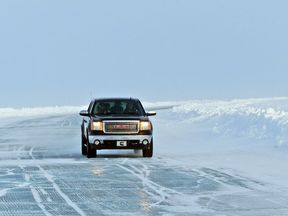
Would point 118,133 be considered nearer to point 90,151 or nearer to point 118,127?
point 118,127

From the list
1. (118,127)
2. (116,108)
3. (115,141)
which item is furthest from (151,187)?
(116,108)

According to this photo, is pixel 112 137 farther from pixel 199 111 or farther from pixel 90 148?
pixel 199 111

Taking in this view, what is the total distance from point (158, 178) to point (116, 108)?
7.18 m

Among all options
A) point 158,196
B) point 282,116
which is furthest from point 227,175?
point 282,116

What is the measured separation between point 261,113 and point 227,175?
55.4 ft

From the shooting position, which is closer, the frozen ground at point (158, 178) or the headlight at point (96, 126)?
the frozen ground at point (158, 178)

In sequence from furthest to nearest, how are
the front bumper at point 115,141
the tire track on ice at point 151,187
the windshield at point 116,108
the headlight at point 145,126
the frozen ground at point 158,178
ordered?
the windshield at point 116,108, the headlight at point 145,126, the front bumper at point 115,141, the tire track on ice at point 151,187, the frozen ground at point 158,178

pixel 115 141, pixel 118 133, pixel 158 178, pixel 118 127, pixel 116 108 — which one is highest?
pixel 116 108

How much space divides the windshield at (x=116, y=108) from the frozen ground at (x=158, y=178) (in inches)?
48.2

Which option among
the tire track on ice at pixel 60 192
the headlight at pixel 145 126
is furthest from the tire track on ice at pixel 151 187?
the headlight at pixel 145 126

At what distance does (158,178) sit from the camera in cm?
1556

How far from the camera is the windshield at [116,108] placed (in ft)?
73.6

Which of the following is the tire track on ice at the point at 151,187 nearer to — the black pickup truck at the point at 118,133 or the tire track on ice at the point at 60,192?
the tire track on ice at the point at 60,192

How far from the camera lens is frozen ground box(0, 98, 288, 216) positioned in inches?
447
